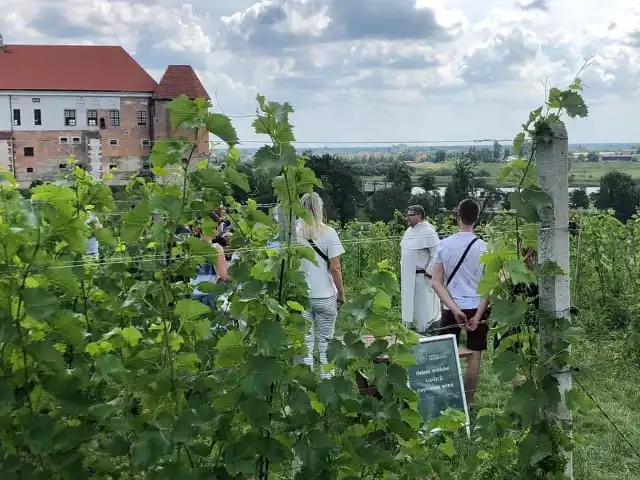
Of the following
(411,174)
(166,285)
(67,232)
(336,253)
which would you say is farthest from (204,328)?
(336,253)

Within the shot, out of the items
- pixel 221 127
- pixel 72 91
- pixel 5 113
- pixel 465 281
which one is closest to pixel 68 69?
pixel 72 91

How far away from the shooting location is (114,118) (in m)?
57.8

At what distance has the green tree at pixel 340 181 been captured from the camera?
3.27 m

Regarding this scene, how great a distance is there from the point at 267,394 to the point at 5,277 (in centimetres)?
91

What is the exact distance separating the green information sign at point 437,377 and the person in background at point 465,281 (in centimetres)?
33

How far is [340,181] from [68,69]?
83098 mm

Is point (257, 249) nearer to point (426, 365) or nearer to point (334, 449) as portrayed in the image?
point (334, 449)

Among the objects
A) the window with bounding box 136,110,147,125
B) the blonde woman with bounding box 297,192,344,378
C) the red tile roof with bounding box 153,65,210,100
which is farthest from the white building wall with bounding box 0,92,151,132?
the blonde woman with bounding box 297,192,344,378

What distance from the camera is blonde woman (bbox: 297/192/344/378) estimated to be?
521 centimetres

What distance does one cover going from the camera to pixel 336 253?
17.6ft

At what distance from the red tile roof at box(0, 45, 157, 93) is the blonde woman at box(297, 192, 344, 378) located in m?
74.0

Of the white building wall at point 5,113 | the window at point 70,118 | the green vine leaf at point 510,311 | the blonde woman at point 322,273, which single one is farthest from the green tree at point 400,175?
the window at point 70,118

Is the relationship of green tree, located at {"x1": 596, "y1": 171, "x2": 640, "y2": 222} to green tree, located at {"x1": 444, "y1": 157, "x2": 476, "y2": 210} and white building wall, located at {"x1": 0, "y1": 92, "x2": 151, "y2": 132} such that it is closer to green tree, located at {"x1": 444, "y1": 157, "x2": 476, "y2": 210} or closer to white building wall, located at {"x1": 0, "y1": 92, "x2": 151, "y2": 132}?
green tree, located at {"x1": 444, "y1": 157, "x2": 476, "y2": 210}

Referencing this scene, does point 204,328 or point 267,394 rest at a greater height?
point 204,328
